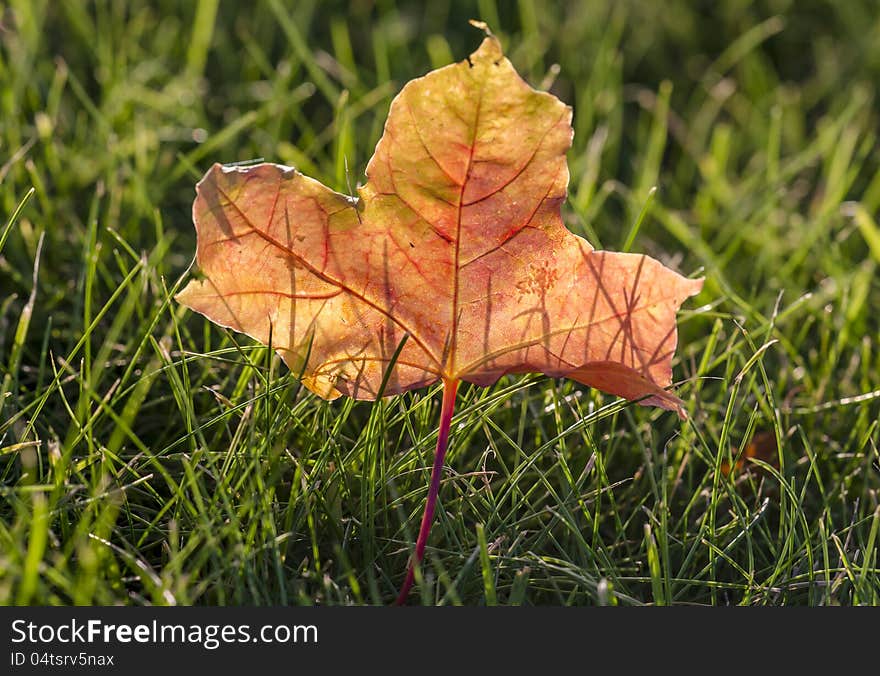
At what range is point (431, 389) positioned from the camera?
1187 millimetres

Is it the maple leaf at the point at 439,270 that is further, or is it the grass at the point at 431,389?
the grass at the point at 431,389

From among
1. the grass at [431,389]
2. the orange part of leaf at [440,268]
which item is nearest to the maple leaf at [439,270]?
the orange part of leaf at [440,268]

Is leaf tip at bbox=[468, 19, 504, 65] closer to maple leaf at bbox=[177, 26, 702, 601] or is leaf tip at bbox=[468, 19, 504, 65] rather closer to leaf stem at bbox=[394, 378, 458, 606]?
maple leaf at bbox=[177, 26, 702, 601]

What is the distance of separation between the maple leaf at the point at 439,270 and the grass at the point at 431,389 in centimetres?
12

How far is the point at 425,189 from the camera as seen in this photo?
940 millimetres

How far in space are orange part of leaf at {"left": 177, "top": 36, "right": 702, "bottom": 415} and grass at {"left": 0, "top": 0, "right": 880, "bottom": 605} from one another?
Result: 0.12m

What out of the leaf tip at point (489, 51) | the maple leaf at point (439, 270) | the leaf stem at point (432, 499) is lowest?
the leaf stem at point (432, 499)

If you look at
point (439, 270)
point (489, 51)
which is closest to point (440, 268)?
point (439, 270)

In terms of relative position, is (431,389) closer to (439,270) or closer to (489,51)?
(439,270)

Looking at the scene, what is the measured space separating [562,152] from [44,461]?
712 mm

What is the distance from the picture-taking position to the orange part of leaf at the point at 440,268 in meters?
0.91

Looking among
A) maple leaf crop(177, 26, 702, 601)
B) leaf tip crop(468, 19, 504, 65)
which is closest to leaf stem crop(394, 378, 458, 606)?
maple leaf crop(177, 26, 702, 601)

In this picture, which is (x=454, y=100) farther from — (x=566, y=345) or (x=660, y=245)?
(x=660, y=245)

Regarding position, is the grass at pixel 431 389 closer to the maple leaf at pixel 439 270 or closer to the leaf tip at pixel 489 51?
the maple leaf at pixel 439 270
